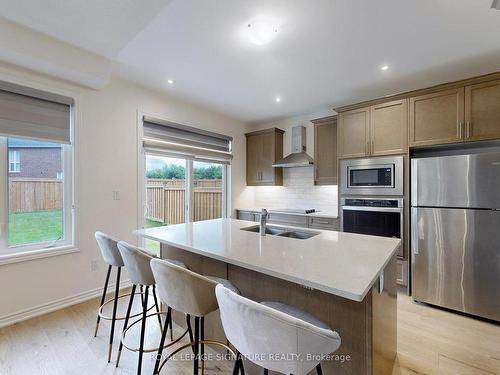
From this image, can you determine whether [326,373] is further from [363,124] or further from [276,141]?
[276,141]

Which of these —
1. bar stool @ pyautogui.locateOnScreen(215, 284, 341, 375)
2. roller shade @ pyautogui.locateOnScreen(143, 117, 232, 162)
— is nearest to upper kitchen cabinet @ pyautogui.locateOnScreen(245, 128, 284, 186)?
roller shade @ pyautogui.locateOnScreen(143, 117, 232, 162)

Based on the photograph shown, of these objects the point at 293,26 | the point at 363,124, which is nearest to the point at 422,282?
the point at 363,124

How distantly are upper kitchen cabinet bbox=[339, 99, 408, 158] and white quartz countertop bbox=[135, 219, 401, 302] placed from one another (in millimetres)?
1642

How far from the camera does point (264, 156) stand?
456 centimetres

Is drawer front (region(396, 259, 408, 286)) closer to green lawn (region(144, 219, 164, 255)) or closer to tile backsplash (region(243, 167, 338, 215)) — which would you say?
tile backsplash (region(243, 167, 338, 215))

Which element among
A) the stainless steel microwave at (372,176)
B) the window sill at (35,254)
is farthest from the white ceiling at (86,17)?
the stainless steel microwave at (372,176)

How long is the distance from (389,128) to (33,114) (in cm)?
393

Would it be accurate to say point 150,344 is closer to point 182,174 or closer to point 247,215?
point 182,174

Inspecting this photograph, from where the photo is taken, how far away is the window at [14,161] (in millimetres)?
2277

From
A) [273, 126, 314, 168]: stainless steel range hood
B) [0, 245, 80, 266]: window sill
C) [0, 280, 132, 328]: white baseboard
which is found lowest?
[0, 280, 132, 328]: white baseboard

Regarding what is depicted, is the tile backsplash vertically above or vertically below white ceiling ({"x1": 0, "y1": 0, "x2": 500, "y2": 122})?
below

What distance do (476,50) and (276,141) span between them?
279 centimetres

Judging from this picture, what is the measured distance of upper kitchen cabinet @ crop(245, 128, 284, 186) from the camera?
4445 mm

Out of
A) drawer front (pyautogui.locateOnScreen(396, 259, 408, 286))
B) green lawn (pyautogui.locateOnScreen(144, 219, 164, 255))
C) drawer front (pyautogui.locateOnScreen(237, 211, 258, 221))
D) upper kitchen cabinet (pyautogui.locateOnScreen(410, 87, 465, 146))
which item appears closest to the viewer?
upper kitchen cabinet (pyautogui.locateOnScreen(410, 87, 465, 146))
